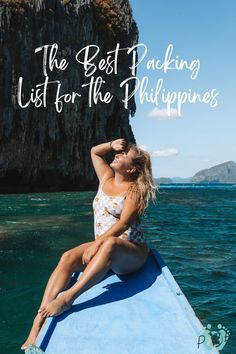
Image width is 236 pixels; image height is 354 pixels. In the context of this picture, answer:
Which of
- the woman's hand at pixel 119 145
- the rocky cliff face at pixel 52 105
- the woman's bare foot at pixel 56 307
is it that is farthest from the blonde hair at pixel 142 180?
the rocky cliff face at pixel 52 105

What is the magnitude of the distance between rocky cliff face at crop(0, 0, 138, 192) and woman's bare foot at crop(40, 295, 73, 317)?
4138 cm

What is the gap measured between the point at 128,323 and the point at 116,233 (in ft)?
4.05

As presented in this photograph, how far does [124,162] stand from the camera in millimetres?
5301

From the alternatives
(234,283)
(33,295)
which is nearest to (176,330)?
(33,295)

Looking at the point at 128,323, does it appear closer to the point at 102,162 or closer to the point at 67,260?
the point at 67,260

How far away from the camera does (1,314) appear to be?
243 inches

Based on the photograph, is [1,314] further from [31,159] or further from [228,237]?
[31,159]

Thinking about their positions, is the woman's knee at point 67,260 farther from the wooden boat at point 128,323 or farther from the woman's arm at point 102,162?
the woman's arm at point 102,162

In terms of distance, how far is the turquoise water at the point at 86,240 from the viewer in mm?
6465

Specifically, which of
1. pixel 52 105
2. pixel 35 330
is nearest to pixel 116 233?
pixel 35 330

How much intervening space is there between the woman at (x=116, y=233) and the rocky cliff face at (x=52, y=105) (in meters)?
40.3

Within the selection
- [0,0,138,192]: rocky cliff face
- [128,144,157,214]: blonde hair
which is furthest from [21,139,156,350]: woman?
[0,0,138,192]: rocky cliff face

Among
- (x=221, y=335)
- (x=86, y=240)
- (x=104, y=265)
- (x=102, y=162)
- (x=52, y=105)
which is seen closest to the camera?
(x=104, y=265)

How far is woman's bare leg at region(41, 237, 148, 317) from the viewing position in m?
4.24
